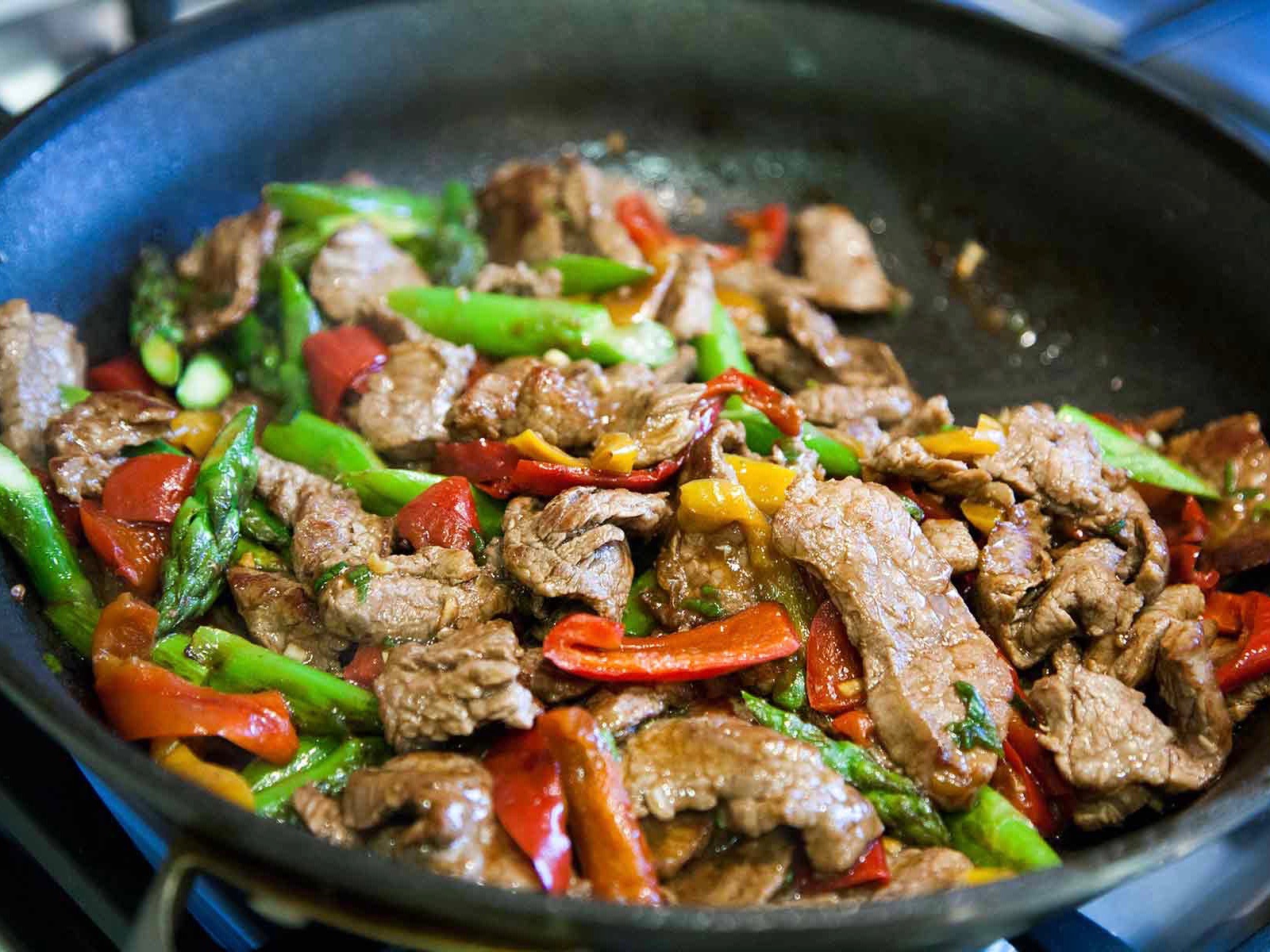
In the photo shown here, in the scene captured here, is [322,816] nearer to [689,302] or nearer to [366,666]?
[366,666]

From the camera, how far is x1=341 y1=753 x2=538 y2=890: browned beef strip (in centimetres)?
217

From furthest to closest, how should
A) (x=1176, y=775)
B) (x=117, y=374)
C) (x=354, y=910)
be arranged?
(x=117, y=374), (x=1176, y=775), (x=354, y=910)

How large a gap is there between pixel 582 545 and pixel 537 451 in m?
0.45

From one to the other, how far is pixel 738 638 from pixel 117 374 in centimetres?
236

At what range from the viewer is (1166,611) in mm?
2895

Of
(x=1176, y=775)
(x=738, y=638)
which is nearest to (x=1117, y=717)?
(x=1176, y=775)

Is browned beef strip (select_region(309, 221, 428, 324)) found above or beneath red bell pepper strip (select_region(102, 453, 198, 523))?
above

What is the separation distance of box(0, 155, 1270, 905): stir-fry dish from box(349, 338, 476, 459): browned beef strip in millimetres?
13

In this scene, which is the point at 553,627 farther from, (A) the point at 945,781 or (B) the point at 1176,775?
(B) the point at 1176,775

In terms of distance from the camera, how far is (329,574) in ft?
9.09

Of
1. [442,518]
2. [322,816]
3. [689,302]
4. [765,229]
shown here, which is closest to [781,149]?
[765,229]

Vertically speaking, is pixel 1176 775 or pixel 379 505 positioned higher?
pixel 379 505

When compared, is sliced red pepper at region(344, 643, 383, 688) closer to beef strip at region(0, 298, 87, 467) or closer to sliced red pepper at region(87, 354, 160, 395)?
beef strip at region(0, 298, 87, 467)

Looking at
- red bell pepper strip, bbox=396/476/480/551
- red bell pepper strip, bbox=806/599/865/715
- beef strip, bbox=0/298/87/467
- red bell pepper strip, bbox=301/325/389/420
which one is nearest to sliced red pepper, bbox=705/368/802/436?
red bell pepper strip, bbox=806/599/865/715
